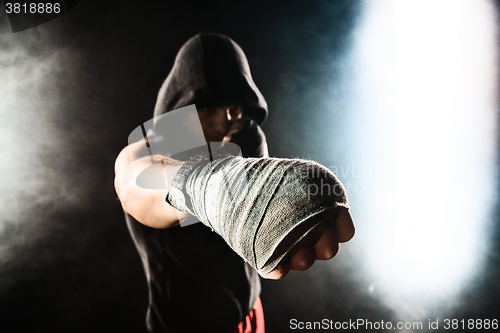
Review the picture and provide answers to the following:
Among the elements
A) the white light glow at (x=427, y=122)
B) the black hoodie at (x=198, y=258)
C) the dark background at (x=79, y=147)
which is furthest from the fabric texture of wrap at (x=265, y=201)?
the white light glow at (x=427, y=122)

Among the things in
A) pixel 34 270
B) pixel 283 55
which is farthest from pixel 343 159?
pixel 34 270

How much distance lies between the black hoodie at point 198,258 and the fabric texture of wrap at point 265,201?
300 millimetres

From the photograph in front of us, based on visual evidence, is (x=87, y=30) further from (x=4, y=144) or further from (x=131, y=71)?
(x=4, y=144)

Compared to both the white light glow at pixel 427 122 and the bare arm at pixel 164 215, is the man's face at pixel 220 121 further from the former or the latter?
the white light glow at pixel 427 122

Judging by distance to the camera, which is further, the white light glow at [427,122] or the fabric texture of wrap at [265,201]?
the white light glow at [427,122]

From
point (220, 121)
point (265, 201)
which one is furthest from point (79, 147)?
point (265, 201)

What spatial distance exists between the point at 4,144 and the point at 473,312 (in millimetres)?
1926

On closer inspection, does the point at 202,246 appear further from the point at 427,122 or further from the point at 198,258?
the point at 427,122

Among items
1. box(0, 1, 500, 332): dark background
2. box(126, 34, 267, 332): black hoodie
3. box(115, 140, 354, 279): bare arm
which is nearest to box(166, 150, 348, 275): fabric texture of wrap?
box(115, 140, 354, 279): bare arm

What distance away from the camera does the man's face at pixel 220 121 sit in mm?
558

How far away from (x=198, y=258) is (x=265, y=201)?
1.38 feet

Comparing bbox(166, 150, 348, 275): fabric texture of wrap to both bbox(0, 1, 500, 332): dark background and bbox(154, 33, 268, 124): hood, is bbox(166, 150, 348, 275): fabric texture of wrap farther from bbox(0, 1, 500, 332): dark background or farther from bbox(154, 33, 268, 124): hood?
bbox(0, 1, 500, 332): dark background

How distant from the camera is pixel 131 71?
2.18 feet

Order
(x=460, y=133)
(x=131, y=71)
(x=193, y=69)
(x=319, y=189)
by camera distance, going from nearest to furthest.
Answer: (x=319, y=189)
(x=193, y=69)
(x=131, y=71)
(x=460, y=133)
